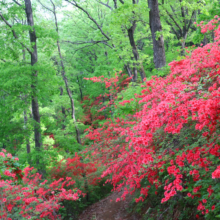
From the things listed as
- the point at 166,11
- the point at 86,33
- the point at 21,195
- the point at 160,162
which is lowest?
the point at 21,195

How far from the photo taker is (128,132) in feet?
13.0

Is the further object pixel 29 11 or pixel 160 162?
pixel 29 11

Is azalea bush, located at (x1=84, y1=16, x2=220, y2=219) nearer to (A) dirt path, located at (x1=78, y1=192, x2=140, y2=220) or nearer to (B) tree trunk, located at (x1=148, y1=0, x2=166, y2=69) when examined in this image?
(B) tree trunk, located at (x1=148, y1=0, x2=166, y2=69)

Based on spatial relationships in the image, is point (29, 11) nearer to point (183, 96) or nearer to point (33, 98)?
point (33, 98)

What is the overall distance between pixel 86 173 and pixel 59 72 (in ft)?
19.7

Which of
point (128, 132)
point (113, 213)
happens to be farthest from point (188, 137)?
point (113, 213)

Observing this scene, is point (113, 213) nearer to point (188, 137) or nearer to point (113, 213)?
point (113, 213)

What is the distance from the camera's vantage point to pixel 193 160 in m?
3.01

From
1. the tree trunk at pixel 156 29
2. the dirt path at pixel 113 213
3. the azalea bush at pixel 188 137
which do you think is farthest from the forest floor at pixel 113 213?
the tree trunk at pixel 156 29

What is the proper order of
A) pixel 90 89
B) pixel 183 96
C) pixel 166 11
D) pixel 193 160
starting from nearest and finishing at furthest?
pixel 183 96, pixel 193 160, pixel 166 11, pixel 90 89

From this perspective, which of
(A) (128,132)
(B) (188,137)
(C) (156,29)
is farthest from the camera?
(C) (156,29)

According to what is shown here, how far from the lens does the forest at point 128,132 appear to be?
2959mm

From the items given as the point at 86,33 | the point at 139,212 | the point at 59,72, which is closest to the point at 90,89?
the point at 86,33

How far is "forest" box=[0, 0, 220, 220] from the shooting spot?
2.96 m
